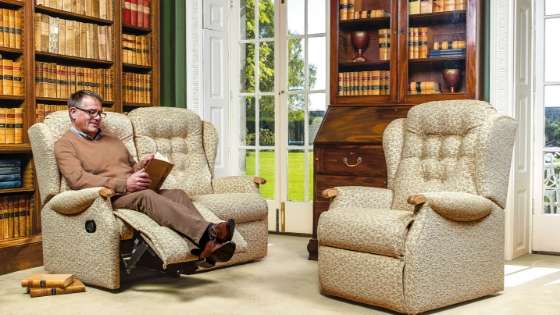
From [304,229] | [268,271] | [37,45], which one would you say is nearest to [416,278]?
[268,271]

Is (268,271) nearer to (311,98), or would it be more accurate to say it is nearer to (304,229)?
(304,229)

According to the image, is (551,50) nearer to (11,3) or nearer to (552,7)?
(552,7)

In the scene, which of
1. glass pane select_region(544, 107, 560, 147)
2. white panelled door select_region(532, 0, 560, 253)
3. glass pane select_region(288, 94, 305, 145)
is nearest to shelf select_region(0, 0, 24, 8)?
glass pane select_region(288, 94, 305, 145)

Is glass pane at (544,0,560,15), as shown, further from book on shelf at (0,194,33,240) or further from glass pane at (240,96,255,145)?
book on shelf at (0,194,33,240)

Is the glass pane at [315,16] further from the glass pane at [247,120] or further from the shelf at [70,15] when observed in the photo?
the shelf at [70,15]

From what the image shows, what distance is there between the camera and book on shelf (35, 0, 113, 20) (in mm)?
4512

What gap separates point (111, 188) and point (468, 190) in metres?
1.94

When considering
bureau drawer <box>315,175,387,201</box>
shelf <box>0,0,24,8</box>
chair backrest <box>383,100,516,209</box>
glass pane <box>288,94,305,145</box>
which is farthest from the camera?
glass pane <box>288,94,305,145</box>

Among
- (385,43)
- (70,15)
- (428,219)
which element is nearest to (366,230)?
(428,219)

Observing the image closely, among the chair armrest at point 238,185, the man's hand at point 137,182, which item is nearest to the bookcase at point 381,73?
the chair armrest at point 238,185

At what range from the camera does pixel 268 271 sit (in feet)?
13.5

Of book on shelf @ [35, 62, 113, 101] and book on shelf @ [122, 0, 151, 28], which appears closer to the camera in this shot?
book on shelf @ [35, 62, 113, 101]

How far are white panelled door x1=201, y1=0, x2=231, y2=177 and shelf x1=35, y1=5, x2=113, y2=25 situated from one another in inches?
39.4

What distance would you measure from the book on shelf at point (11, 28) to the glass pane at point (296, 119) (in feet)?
7.43
